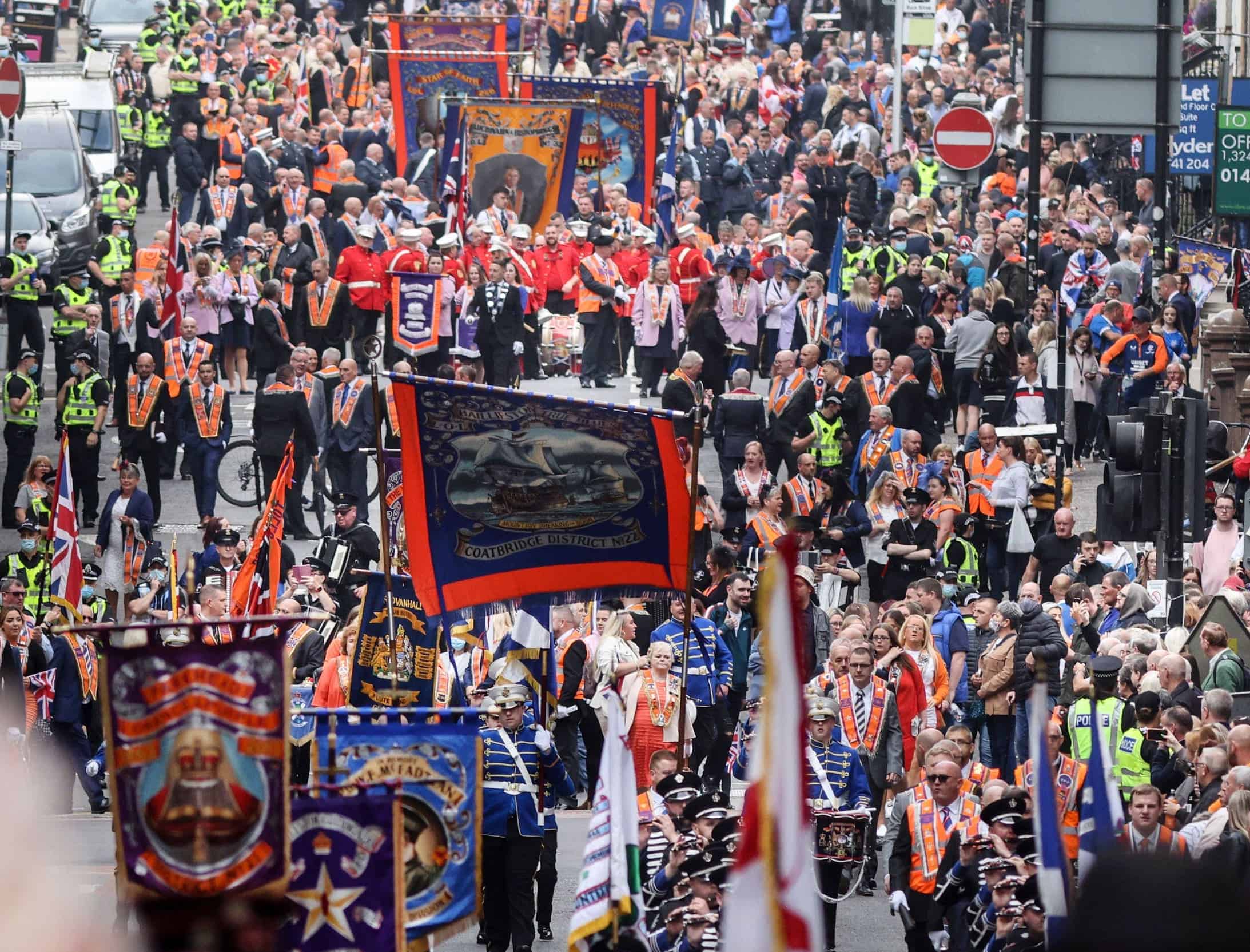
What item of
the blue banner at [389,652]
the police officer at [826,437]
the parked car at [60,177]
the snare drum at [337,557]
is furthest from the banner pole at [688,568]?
the parked car at [60,177]

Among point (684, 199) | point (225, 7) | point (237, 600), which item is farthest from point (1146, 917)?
point (225, 7)

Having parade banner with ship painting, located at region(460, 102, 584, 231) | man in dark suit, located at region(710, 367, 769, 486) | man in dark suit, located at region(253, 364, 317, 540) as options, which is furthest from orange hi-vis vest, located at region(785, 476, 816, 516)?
parade banner with ship painting, located at region(460, 102, 584, 231)

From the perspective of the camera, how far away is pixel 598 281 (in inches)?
1175

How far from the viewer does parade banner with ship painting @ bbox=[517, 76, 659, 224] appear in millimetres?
33969

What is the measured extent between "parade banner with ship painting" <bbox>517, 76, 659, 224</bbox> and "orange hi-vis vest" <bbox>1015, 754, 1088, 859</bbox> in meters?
20.1

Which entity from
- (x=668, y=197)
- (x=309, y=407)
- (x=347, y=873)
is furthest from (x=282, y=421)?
(x=347, y=873)

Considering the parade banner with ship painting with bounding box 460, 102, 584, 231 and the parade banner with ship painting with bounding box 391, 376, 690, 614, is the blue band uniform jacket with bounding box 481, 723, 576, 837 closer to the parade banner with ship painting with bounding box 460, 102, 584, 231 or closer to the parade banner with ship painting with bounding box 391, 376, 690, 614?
the parade banner with ship painting with bounding box 391, 376, 690, 614

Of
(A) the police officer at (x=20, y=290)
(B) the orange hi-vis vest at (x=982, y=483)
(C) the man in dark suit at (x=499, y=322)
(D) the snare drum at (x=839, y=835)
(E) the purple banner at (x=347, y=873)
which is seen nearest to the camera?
(E) the purple banner at (x=347, y=873)

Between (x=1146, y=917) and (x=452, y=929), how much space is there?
7252mm

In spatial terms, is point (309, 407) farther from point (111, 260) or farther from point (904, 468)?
point (111, 260)

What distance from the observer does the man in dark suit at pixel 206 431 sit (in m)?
25.9

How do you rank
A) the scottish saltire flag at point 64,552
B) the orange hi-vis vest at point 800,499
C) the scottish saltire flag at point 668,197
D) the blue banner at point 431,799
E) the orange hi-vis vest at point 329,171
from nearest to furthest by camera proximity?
1. the blue banner at point 431,799
2. the scottish saltire flag at point 64,552
3. the orange hi-vis vest at point 800,499
4. the scottish saltire flag at point 668,197
5. the orange hi-vis vest at point 329,171

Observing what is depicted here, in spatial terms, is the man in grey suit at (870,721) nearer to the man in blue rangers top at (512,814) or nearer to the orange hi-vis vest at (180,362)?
the man in blue rangers top at (512,814)

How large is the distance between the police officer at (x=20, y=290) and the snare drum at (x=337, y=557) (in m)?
8.20
